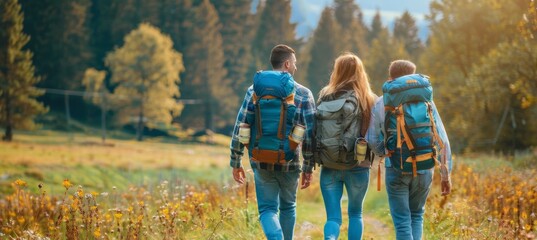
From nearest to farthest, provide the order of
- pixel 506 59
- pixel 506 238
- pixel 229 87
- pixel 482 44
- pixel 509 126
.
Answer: pixel 506 238 → pixel 506 59 → pixel 509 126 → pixel 482 44 → pixel 229 87

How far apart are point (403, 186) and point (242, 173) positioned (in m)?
1.53

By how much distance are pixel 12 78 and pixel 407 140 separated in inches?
1471

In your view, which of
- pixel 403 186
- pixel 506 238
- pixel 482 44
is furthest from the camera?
pixel 482 44

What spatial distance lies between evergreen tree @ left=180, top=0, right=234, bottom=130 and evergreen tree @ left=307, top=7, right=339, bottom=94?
35.9 feet

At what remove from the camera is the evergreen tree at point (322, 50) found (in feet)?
219

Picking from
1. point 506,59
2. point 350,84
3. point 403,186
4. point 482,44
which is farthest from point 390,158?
point 482,44

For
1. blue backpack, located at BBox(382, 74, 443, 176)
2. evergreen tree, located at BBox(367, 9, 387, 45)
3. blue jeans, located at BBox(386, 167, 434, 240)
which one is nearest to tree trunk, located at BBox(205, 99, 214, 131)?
evergreen tree, located at BBox(367, 9, 387, 45)

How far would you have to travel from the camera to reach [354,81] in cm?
559

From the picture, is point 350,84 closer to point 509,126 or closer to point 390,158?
point 390,158

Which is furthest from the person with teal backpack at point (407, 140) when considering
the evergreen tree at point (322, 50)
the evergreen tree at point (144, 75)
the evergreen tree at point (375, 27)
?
the evergreen tree at point (375, 27)

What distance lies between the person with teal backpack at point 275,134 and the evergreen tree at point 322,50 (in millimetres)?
61190

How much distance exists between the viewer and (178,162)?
116ft

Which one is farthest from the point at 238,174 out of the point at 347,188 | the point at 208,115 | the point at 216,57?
the point at 216,57

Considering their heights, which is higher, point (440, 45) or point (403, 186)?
point (440, 45)
